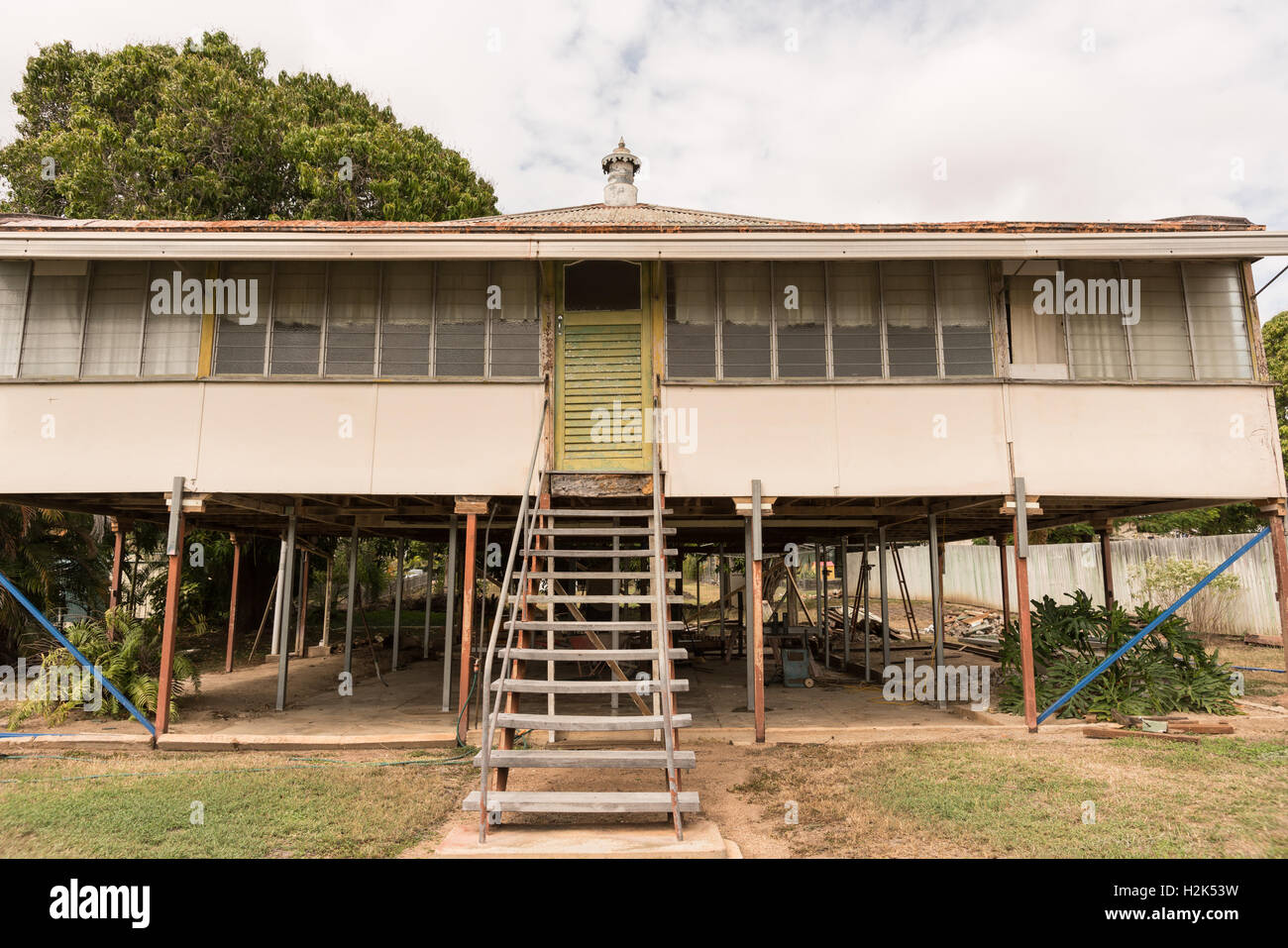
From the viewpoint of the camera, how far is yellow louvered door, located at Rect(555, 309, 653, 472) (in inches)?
354

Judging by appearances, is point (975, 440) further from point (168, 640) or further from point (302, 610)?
point (302, 610)

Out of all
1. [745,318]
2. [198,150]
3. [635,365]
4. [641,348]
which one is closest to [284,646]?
[635,365]

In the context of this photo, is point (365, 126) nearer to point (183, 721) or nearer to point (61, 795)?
point (183, 721)

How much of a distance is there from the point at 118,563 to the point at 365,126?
51.2ft

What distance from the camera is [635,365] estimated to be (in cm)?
908

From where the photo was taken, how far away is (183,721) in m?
9.38

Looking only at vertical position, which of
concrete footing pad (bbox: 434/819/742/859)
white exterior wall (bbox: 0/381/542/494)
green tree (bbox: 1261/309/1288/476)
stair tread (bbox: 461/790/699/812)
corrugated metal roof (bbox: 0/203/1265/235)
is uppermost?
green tree (bbox: 1261/309/1288/476)

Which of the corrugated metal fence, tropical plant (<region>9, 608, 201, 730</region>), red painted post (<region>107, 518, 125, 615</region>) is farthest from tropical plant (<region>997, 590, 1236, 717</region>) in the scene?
red painted post (<region>107, 518, 125, 615</region>)

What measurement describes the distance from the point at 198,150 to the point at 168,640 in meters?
16.2

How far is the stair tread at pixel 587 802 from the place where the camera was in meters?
5.01

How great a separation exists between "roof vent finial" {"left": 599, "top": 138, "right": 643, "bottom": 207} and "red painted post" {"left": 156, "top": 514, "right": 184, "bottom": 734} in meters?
10.6

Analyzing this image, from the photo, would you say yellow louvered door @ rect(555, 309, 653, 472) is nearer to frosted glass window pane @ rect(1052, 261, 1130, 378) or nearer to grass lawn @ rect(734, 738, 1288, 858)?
grass lawn @ rect(734, 738, 1288, 858)

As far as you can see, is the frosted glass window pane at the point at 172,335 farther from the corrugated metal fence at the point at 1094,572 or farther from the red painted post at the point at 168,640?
the corrugated metal fence at the point at 1094,572
